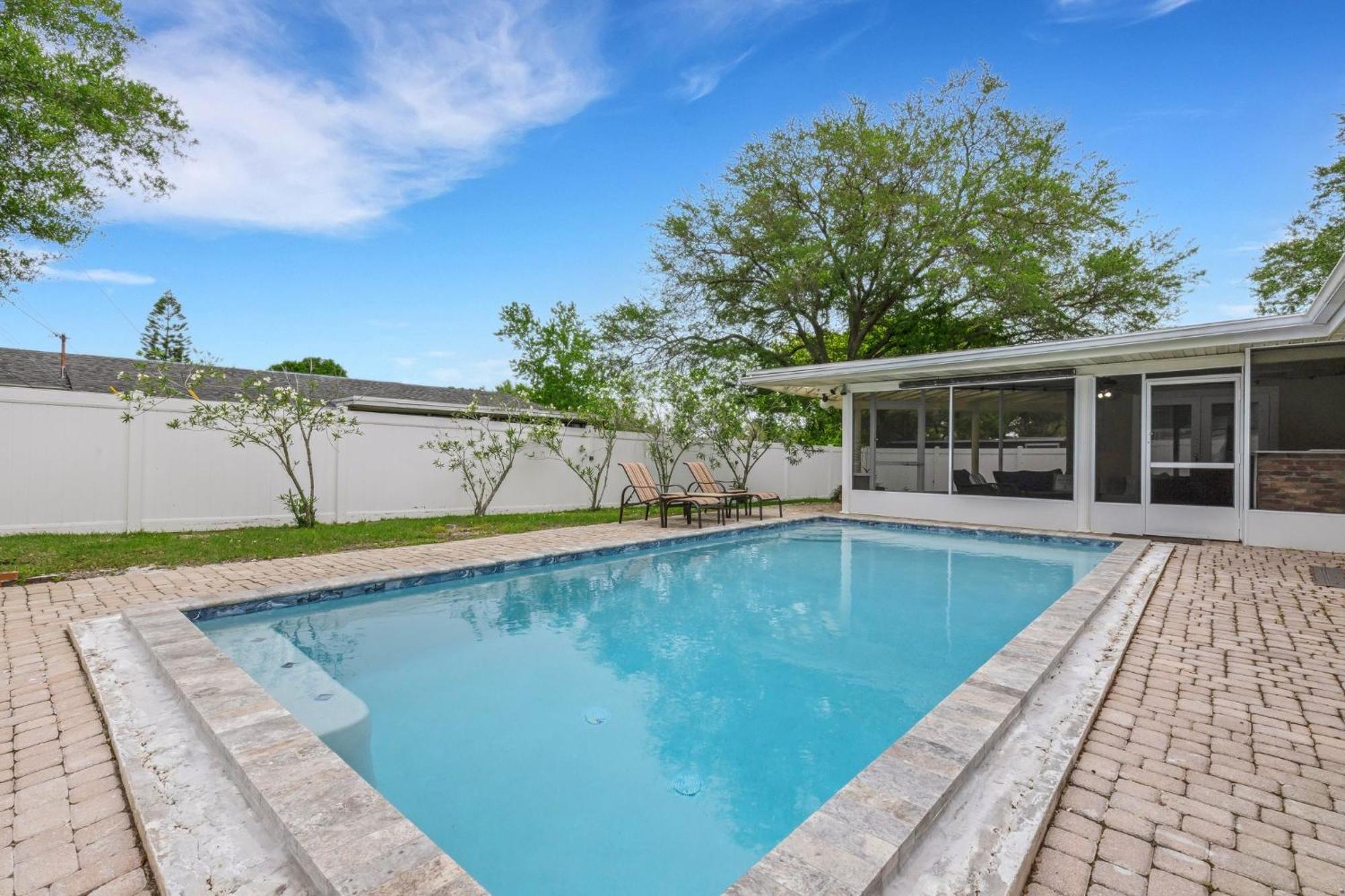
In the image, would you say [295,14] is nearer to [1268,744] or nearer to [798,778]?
[798,778]

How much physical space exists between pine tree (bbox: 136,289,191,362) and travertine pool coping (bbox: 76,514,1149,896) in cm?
4740

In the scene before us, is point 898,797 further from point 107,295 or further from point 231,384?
point 107,295

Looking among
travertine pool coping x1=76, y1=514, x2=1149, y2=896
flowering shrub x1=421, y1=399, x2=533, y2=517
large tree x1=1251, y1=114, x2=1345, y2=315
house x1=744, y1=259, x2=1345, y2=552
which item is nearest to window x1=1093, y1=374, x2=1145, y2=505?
house x1=744, y1=259, x2=1345, y2=552

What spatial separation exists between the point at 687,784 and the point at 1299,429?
29.1 feet

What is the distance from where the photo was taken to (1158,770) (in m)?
2.25

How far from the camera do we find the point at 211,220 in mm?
17828

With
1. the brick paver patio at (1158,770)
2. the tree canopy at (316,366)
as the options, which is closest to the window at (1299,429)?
the brick paver patio at (1158,770)

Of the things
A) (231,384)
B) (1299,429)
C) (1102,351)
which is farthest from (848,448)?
(231,384)

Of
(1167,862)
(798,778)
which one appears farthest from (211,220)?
(1167,862)

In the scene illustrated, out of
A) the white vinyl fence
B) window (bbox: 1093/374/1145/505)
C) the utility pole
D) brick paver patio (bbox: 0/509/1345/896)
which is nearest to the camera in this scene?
brick paver patio (bbox: 0/509/1345/896)

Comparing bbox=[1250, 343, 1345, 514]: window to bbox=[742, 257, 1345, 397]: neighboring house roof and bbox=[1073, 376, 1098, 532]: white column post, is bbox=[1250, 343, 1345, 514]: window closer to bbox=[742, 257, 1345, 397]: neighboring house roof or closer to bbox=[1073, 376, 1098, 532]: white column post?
bbox=[742, 257, 1345, 397]: neighboring house roof

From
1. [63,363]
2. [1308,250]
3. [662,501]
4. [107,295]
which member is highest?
[107,295]

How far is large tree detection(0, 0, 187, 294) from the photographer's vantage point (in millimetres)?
7109

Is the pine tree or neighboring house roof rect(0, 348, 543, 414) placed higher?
the pine tree
